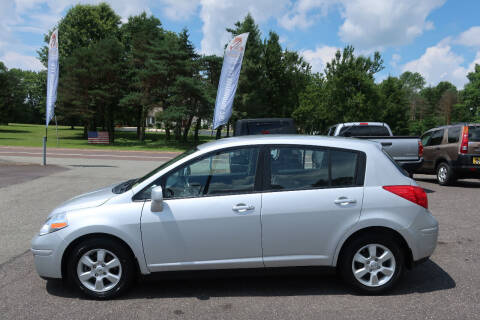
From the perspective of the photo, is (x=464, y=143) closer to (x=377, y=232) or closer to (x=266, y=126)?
(x=266, y=126)

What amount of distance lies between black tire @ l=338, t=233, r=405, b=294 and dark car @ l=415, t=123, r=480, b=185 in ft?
29.3

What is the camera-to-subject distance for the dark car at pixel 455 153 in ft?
36.8

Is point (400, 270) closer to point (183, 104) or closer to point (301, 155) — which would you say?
point (301, 155)

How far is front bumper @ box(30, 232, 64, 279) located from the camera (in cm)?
375

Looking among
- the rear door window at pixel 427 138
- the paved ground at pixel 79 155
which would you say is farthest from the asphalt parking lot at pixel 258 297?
the paved ground at pixel 79 155

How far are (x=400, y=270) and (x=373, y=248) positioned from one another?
37 cm

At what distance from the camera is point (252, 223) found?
3762 mm

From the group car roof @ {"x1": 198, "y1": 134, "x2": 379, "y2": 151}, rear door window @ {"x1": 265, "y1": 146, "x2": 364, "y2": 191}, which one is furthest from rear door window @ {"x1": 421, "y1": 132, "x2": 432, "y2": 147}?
rear door window @ {"x1": 265, "y1": 146, "x2": 364, "y2": 191}

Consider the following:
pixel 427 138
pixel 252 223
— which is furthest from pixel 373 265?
pixel 427 138

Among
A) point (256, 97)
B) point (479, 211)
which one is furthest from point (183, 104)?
point (479, 211)

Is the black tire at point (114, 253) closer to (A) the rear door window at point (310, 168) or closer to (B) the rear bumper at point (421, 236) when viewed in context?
(A) the rear door window at point (310, 168)

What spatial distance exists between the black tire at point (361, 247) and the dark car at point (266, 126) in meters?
6.98

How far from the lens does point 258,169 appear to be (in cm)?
395

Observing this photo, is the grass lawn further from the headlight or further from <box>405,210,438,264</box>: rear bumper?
<box>405,210,438,264</box>: rear bumper
